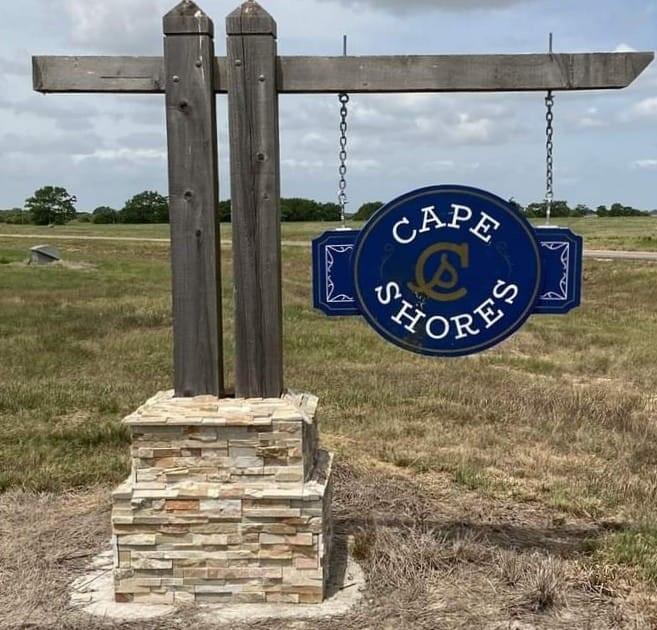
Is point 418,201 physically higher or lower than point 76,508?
higher

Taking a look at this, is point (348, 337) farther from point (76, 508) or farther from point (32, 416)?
point (76, 508)

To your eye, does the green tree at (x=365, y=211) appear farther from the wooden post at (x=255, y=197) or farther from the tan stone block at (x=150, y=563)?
the tan stone block at (x=150, y=563)

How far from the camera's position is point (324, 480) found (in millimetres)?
3771

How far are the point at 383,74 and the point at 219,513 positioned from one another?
2086 mm

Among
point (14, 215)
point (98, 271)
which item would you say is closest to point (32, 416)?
point (98, 271)

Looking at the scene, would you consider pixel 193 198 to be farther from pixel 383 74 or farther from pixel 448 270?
pixel 448 270

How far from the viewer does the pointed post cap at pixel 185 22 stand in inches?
139

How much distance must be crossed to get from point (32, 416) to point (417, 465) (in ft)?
11.5

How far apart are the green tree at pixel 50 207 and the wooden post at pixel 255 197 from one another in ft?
341

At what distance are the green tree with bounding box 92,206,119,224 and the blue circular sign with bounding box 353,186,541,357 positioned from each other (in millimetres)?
96476

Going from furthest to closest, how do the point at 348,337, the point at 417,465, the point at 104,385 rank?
the point at 348,337 < the point at 104,385 < the point at 417,465

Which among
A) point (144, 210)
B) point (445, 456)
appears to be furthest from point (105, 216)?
point (445, 456)

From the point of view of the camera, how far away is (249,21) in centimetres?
354

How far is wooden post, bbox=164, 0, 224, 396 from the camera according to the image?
356 cm
